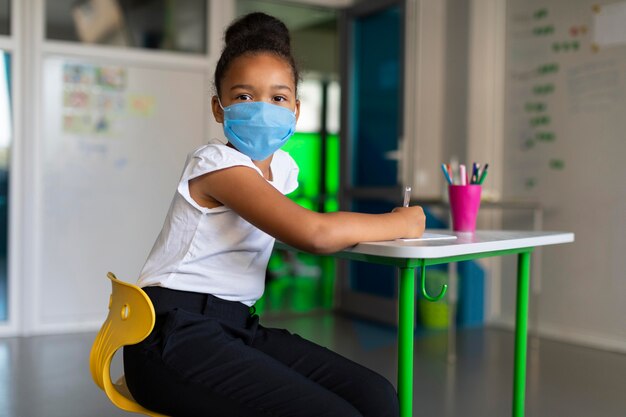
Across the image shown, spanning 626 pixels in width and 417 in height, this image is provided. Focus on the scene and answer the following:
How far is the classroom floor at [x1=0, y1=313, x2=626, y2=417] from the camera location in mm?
2430

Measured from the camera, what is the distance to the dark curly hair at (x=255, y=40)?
1.35 m

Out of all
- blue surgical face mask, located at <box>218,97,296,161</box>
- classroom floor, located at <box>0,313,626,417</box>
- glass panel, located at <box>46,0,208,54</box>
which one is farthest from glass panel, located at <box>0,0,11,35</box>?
blue surgical face mask, located at <box>218,97,296,161</box>

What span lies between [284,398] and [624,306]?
Answer: 2735 mm

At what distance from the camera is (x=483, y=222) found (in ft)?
13.1

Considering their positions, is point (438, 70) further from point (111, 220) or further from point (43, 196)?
point (43, 196)

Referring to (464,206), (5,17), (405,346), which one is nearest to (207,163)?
(405,346)

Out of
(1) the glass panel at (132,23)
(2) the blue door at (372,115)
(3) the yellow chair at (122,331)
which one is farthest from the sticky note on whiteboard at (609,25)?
(3) the yellow chair at (122,331)

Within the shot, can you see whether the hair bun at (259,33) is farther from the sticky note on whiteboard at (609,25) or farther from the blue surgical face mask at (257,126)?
the sticky note on whiteboard at (609,25)

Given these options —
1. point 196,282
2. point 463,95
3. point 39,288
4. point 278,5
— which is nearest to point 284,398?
point 196,282

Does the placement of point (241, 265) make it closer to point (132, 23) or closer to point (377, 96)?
point (132, 23)

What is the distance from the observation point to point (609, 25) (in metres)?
3.38

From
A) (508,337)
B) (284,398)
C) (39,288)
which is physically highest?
(284,398)

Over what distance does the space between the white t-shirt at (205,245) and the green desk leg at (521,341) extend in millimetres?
853

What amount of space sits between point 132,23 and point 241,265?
2992 millimetres
